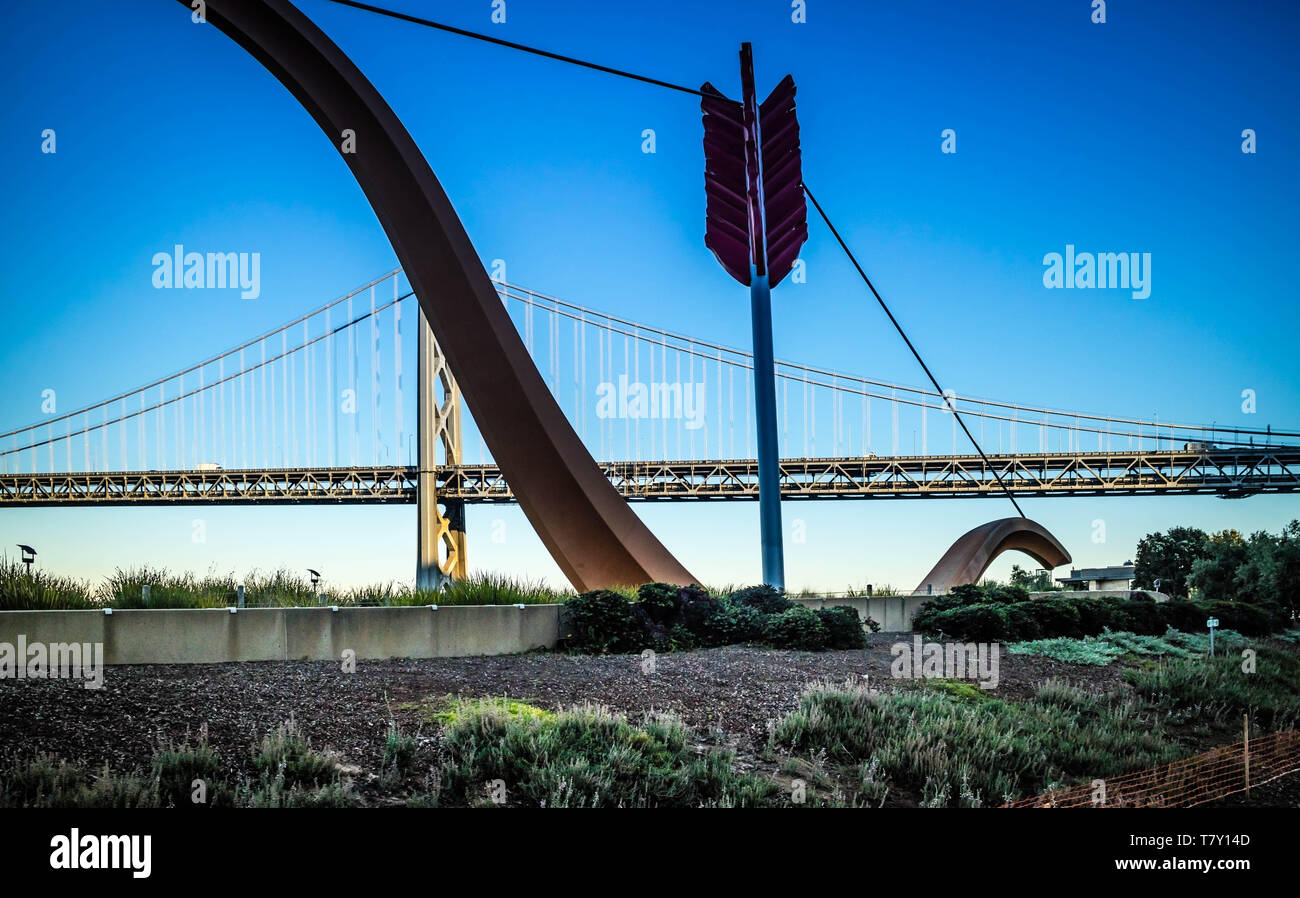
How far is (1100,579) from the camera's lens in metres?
30.0

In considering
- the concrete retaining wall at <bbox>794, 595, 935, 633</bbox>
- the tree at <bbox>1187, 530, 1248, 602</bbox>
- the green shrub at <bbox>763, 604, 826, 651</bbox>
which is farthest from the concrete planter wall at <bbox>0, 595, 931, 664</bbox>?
the tree at <bbox>1187, 530, 1248, 602</bbox>

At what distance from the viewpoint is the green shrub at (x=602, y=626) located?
337 inches

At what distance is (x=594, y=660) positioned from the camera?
782 centimetres

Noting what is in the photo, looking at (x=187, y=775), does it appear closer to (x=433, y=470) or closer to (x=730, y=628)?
(x=730, y=628)

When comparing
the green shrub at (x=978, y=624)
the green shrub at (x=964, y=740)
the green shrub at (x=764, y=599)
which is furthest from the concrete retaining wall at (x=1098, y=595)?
the green shrub at (x=964, y=740)

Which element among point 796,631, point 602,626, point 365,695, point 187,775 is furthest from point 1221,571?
point 187,775

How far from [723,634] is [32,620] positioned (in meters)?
5.73

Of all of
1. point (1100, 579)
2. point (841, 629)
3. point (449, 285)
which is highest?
point (449, 285)

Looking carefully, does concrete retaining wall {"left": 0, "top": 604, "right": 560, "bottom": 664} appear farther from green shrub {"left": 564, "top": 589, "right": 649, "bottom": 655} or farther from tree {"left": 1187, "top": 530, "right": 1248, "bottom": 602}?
tree {"left": 1187, "top": 530, "right": 1248, "bottom": 602}

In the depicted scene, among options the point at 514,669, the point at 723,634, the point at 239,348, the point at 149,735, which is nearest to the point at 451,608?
the point at 514,669

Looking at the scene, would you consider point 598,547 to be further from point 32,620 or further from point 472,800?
point 472,800

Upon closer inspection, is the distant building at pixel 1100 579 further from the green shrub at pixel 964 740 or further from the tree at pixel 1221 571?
the green shrub at pixel 964 740

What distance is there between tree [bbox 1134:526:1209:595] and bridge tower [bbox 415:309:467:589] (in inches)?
870

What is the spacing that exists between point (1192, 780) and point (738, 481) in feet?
84.9
